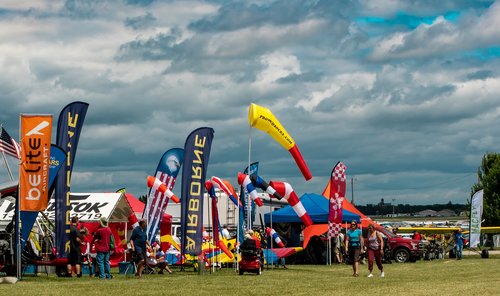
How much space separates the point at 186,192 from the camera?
28.1 meters

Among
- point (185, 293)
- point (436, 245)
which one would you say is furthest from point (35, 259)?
point (436, 245)

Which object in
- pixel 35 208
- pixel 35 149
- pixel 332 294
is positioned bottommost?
pixel 332 294

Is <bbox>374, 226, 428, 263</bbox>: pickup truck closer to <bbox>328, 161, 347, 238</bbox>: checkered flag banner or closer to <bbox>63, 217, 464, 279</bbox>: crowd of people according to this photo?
<bbox>328, 161, 347, 238</bbox>: checkered flag banner

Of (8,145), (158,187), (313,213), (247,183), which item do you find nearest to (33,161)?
(8,145)

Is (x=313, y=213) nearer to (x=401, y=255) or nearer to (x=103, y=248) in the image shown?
(x=401, y=255)

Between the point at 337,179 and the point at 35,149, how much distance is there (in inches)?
665

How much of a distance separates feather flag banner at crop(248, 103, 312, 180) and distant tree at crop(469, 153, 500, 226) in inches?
2257

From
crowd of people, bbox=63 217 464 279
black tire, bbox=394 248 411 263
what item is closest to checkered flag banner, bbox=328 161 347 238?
black tire, bbox=394 248 411 263

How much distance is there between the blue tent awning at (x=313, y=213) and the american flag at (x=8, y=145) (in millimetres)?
16102

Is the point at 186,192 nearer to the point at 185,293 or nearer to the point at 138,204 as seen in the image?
the point at 185,293

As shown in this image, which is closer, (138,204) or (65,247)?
(65,247)

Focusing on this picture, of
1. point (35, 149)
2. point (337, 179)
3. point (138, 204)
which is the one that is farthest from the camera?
point (138, 204)

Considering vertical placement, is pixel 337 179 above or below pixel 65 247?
above

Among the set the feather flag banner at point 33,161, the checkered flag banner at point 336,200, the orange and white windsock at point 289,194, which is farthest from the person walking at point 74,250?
the checkered flag banner at point 336,200
